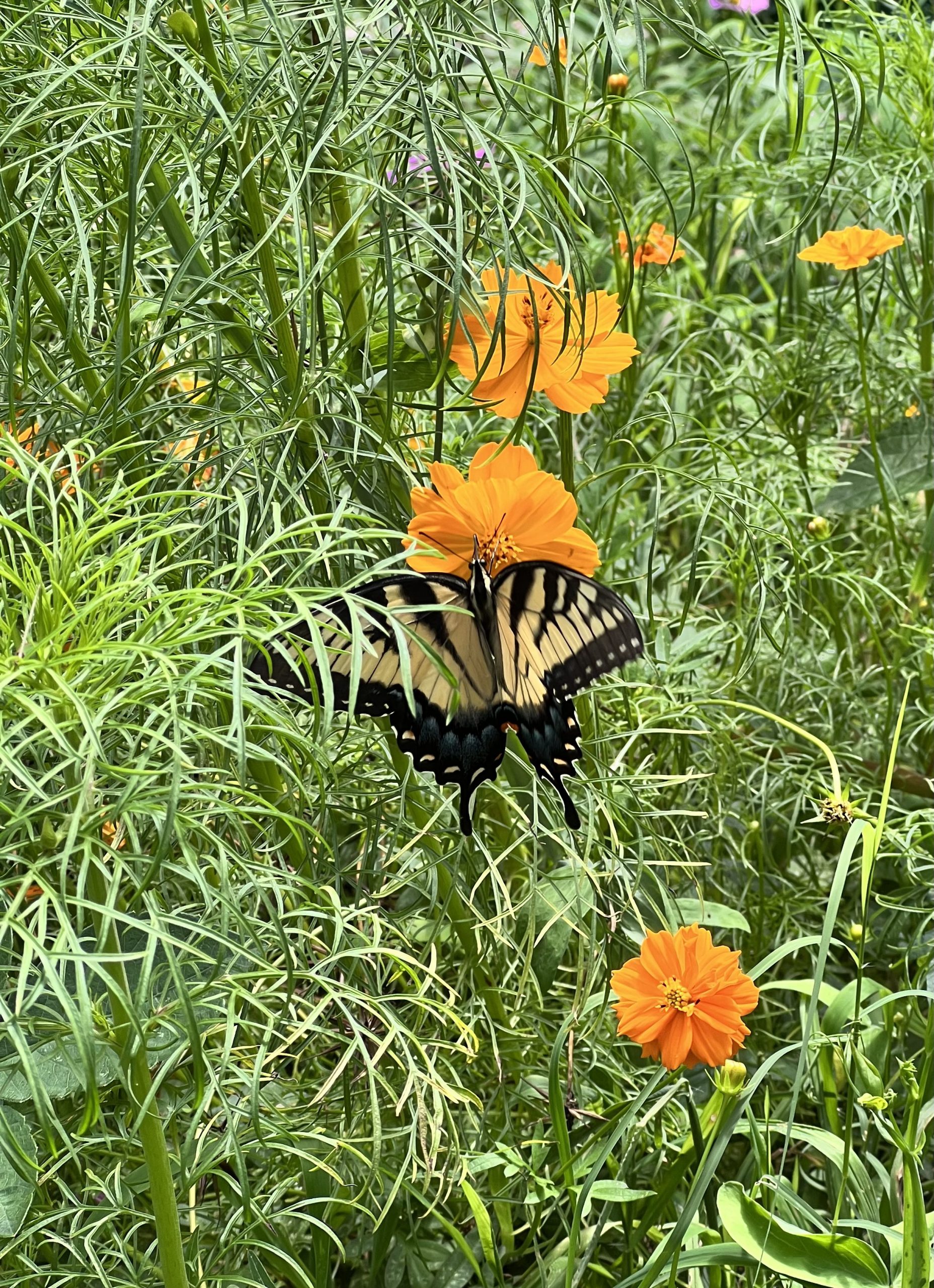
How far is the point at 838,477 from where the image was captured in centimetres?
188

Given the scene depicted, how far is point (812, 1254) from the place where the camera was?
92 centimetres

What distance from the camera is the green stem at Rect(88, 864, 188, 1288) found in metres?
0.71

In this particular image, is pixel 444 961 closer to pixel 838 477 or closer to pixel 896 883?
pixel 896 883

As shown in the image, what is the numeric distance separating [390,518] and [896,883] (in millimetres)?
868

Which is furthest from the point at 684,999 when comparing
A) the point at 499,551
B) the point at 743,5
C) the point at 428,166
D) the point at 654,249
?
the point at 743,5

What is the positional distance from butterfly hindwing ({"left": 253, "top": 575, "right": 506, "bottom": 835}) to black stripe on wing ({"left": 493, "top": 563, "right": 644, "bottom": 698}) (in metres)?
0.04

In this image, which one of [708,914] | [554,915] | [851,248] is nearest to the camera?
[554,915]

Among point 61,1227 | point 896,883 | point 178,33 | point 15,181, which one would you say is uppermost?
point 178,33

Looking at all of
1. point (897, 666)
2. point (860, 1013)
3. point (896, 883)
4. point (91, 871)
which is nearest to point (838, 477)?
point (897, 666)

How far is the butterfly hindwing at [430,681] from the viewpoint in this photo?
2.90 feet

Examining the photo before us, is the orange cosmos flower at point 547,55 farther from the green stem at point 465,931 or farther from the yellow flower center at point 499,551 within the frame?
the green stem at point 465,931

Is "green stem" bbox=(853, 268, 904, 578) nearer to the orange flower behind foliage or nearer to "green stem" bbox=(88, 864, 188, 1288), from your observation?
the orange flower behind foliage

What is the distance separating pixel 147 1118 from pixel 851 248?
3.88 ft

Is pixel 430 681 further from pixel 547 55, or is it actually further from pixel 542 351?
pixel 547 55
